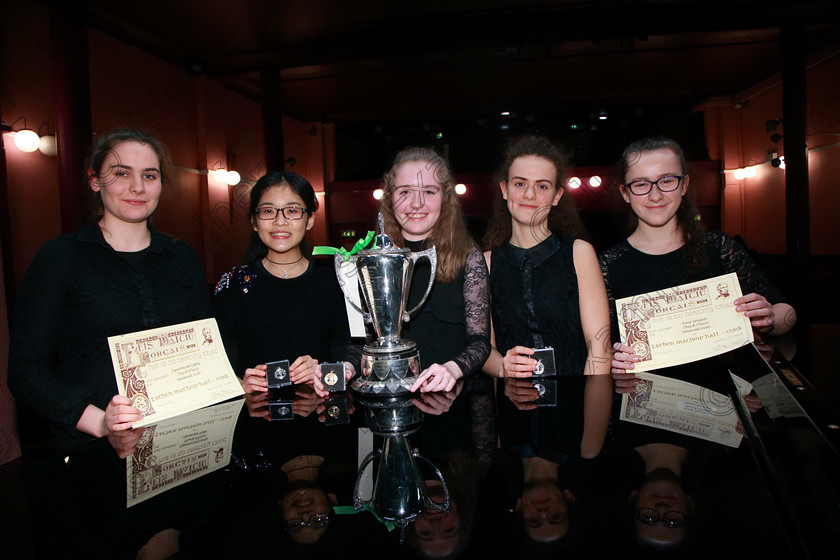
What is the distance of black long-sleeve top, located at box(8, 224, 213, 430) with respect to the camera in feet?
4.09

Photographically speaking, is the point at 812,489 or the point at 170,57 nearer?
the point at 812,489

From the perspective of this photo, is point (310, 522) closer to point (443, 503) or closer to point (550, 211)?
point (443, 503)

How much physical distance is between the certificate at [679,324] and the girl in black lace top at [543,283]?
0.28m

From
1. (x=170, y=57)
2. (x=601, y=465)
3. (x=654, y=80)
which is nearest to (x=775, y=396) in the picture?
(x=601, y=465)

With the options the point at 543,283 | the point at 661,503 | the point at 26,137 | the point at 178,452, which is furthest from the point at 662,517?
the point at 26,137

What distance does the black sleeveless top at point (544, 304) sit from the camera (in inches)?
68.2

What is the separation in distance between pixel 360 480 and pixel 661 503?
14.9 inches

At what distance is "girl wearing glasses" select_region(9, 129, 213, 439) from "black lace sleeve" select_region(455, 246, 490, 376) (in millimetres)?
801

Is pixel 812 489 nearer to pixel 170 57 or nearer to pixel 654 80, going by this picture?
pixel 170 57

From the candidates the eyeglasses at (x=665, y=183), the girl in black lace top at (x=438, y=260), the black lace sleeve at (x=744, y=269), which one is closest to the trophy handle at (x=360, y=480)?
the girl in black lace top at (x=438, y=260)

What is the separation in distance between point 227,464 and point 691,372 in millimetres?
1186

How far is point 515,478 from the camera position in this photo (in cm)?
69

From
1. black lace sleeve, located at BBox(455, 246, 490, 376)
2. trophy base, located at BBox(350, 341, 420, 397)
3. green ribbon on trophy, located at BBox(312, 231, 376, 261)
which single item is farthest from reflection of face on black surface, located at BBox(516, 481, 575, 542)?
black lace sleeve, located at BBox(455, 246, 490, 376)

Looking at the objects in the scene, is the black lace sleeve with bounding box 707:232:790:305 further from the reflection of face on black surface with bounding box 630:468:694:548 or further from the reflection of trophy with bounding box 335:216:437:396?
the reflection of face on black surface with bounding box 630:468:694:548
